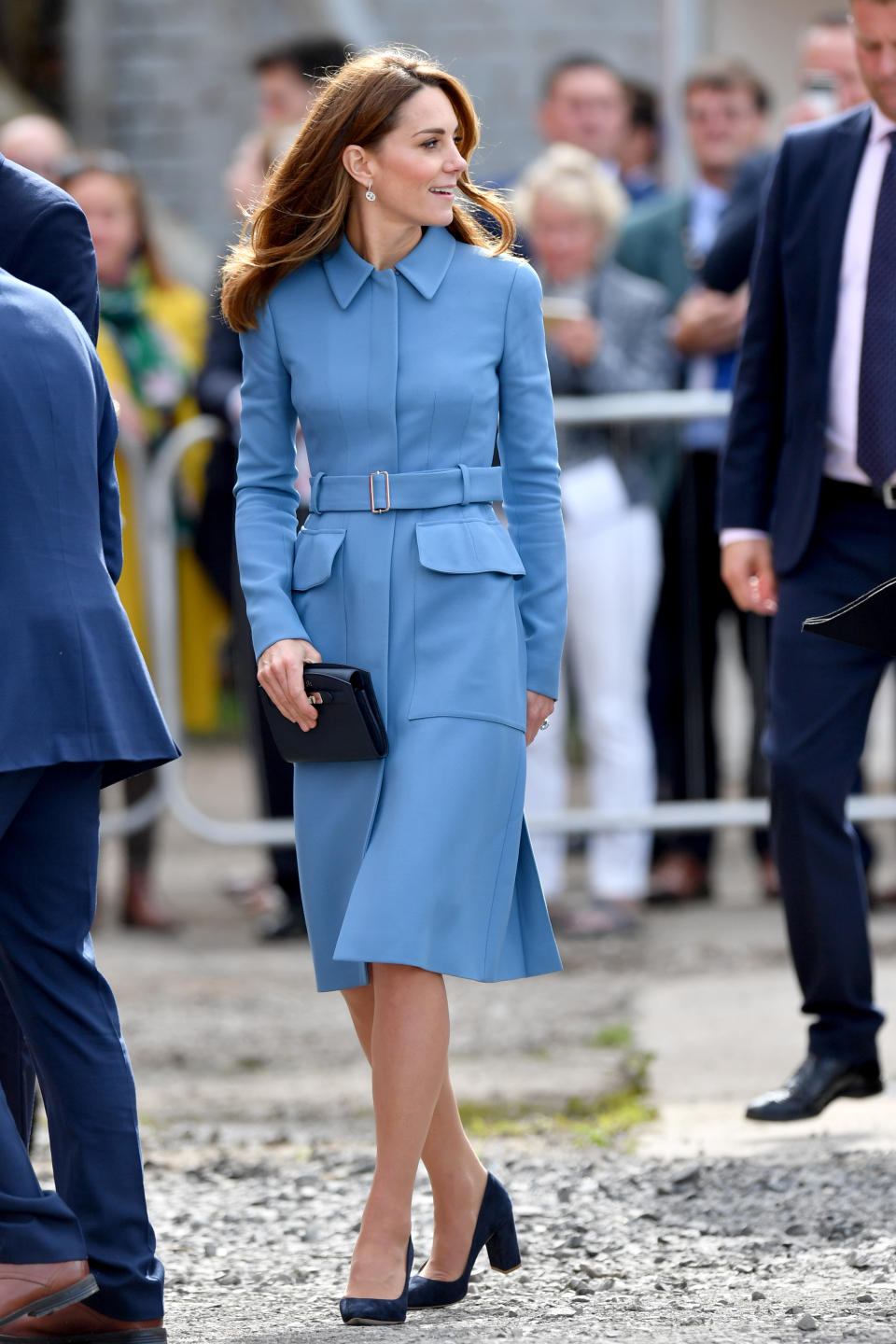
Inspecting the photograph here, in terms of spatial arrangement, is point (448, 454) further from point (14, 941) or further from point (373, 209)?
point (14, 941)

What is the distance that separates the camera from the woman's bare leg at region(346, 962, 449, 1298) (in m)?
3.41

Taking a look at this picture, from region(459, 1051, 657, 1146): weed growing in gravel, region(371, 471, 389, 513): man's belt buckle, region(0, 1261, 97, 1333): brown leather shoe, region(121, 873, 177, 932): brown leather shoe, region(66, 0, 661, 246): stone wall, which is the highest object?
region(66, 0, 661, 246): stone wall

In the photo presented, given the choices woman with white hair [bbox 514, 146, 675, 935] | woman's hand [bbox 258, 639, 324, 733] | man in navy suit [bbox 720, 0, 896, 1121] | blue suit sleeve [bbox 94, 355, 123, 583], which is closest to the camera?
blue suit sleeve [bbox 94, 355, 123, 583]

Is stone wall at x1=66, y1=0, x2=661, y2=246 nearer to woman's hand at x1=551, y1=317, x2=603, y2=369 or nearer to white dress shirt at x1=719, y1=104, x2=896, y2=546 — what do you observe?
woman's hand at x1=551, y1=317, x2=603, y2=369

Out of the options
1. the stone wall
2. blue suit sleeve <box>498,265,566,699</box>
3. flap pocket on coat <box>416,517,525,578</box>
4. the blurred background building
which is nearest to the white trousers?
blue suit sleeve <box>498,265,566,699</box>

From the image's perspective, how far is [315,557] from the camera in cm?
358

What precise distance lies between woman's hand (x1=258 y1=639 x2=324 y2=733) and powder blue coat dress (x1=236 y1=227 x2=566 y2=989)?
1.1 inches

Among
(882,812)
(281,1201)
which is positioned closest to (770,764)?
(281,1201)

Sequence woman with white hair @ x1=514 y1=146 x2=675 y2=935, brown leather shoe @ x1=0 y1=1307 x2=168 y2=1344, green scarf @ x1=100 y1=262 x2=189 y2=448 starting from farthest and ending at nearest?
green scarf @ x1=100 y1=262 x2=189 y2=448 < woman with white hair @ x1=514 y1=146 x2=675 y2=935 < brown leather shoe @ x1=0 y1=1307 x2=168 y2=1344

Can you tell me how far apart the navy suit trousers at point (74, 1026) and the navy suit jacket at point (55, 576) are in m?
0.11

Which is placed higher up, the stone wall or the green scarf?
the stone wall

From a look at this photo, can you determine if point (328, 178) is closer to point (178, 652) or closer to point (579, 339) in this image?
point (579, 339)

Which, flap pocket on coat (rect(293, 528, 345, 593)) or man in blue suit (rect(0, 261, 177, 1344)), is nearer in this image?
man in blue suit (rect(0, 261, 177, 1344))

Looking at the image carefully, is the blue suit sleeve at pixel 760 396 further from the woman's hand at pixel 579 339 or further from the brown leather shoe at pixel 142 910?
the brown leather shoe at pixel 142 910
